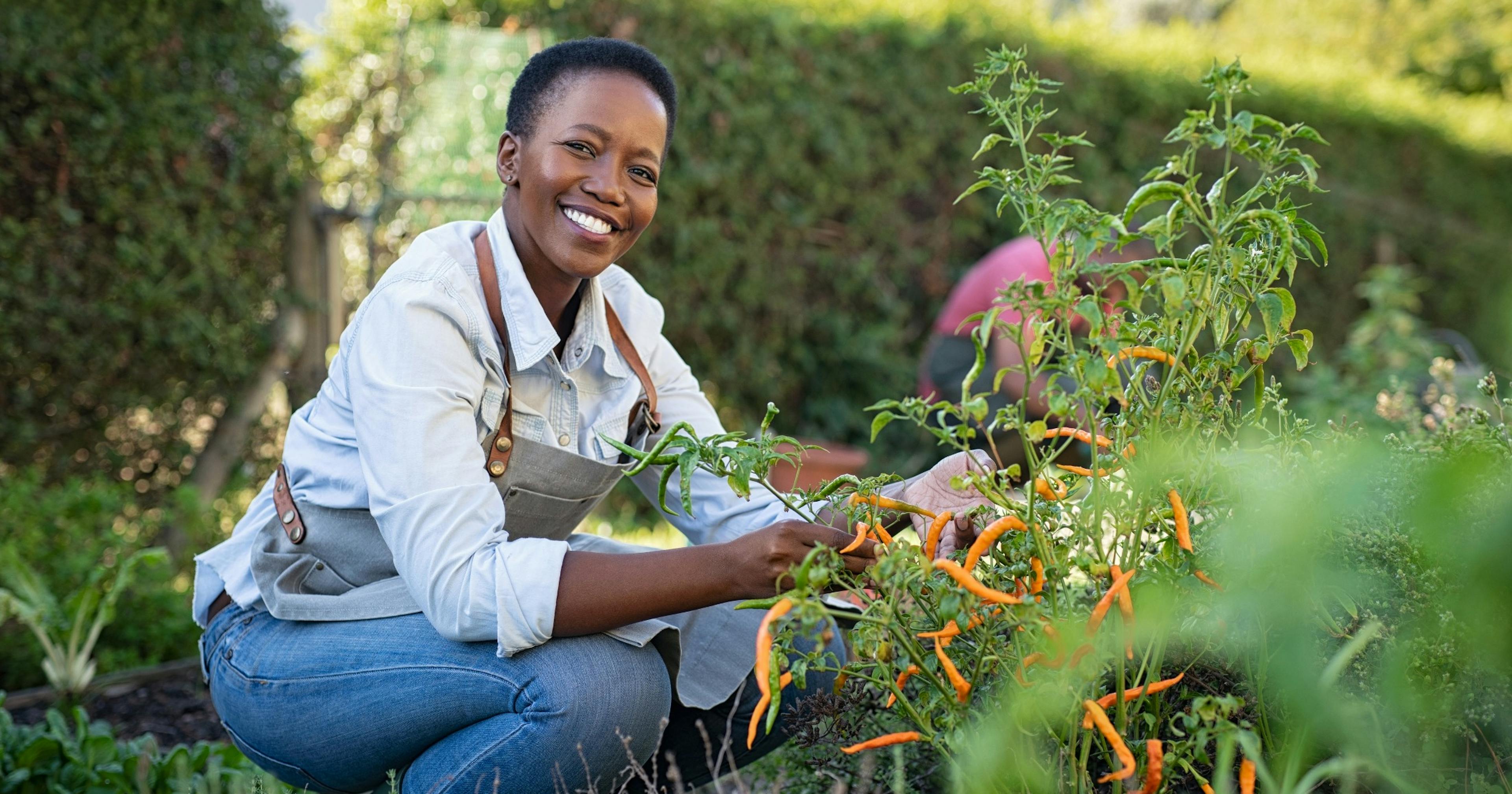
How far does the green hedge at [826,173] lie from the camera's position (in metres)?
5.23

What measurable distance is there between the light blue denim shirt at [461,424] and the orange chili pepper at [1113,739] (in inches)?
30.2

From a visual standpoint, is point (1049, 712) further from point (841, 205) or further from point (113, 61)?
point (841, 205)

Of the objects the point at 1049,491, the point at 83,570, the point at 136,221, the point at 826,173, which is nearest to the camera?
the point at 1049,491

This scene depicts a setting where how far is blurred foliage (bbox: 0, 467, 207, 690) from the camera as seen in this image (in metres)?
3.27

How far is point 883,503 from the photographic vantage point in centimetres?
150

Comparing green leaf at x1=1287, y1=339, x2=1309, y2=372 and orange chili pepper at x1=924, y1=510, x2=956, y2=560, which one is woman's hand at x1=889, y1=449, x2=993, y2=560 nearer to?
orange chili pepper at x1=924, y1=510, x2=956, y2=560

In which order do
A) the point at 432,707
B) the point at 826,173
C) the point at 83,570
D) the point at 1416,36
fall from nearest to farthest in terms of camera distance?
the point at 432,707, the point at 83,570, the point at 826,173, the point at 1416,36

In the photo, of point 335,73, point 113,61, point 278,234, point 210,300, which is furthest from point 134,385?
point 335,73

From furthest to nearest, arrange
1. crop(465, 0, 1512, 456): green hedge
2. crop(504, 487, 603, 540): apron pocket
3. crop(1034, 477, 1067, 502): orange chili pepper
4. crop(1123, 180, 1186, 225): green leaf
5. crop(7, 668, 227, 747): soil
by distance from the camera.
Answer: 1. crop(465, 0, 1512, 456): green hedge
2. crop(7, 668, 227, 747): soil
3. crop(504, 487, 603, 540): apron pocket
4. crop(1034, 477, 1067, 502): orange chili pepper
5. crop(1123, 180, 1186, 225): green leaf

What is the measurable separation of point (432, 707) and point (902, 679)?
77cm

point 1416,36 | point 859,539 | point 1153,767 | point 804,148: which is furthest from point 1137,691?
point 1416,36

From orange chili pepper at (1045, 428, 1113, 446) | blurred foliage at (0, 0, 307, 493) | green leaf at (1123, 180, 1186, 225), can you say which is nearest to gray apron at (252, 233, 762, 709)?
orange chili pepper at (1045, 428, 1113, 446)

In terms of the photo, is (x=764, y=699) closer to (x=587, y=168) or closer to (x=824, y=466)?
(x=587, y=168)

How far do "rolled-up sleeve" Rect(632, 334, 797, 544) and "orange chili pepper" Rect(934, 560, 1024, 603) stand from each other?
81cm
